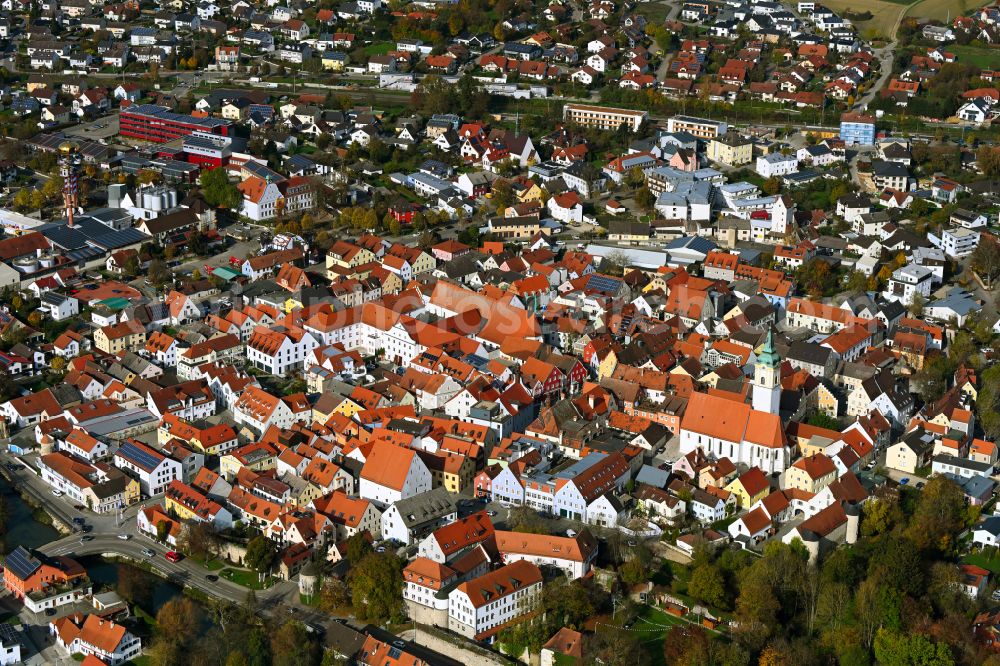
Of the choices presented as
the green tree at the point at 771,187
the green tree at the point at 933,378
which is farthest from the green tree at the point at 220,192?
the green tree at the point at 933,378

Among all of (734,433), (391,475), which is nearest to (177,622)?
(391,475)

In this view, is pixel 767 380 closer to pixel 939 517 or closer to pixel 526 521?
pixel 939 517

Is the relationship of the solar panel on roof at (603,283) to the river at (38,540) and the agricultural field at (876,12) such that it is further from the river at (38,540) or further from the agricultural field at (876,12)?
the agricultural field at (876,12)

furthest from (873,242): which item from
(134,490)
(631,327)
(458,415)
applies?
(134,490)

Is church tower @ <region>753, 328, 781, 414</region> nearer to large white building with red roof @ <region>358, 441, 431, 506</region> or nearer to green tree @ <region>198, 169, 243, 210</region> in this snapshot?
large white building with red roof @ <region>358, 441, 431, 506</region>

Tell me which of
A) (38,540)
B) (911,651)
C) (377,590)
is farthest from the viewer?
(38,540)

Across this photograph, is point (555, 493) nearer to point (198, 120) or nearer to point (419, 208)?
point (419, 208)
